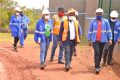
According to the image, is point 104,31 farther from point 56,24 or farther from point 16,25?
point 16,25

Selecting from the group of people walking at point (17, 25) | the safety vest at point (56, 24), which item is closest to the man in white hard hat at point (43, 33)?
the safety vest at point (56, 24)

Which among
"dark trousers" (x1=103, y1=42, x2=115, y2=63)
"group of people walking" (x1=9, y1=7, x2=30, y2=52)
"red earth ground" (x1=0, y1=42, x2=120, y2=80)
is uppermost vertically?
"group of people walking" (x1=9, y1=7, x2=30, y2=52)

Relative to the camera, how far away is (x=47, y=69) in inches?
531

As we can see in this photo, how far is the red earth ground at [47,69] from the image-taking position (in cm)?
1255

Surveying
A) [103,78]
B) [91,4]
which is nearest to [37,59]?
[103,78]

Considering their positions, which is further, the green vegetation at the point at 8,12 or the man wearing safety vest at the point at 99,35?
the green vegetation at the point at 8,12

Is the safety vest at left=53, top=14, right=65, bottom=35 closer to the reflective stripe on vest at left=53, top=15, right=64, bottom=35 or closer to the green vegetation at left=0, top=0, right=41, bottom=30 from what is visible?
the reflective stripe on vest at left=53, top=15, right=64, bottom=35

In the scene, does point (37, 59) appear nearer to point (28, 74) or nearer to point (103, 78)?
point (28, 74)

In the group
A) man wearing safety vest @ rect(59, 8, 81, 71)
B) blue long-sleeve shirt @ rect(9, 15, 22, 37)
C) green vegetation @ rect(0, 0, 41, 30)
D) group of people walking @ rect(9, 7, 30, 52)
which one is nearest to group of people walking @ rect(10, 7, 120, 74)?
man wearing safety vest @ rect(59, 8, 81, 71)

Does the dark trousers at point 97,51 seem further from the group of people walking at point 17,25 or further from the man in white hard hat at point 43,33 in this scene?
the group of people walking at point 17,25

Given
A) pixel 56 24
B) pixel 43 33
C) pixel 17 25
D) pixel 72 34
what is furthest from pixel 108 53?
pixel 17 25

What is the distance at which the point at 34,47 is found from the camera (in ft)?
63.5

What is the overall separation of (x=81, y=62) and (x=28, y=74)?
9.04 feet

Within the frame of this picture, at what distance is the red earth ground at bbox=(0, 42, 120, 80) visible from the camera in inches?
494
